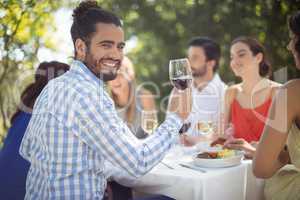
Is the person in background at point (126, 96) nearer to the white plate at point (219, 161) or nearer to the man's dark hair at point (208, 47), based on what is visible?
the man's dark hair at point (208, 47)

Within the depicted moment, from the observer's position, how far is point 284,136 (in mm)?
2061

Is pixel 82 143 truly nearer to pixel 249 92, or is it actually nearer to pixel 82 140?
pixel 82 140

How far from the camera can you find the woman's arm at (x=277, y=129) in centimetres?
206

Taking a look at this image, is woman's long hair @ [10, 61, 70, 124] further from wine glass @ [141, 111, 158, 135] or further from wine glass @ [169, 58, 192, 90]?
wine glass @ [169, 58, 192, 90]

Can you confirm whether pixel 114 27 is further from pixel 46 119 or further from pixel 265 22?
pixel 265 22

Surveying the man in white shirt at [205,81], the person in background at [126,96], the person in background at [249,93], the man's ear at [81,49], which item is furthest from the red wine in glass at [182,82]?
the man in white shirt at [205,81]

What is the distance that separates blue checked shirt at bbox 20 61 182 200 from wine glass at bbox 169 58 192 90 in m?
0.29

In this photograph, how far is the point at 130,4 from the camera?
6.90 meters

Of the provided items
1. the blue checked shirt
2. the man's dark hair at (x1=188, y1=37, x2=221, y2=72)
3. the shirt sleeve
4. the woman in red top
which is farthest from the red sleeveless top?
the shirt sleeve

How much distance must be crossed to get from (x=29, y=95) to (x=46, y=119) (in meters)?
0.79

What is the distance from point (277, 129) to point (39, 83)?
1.57m

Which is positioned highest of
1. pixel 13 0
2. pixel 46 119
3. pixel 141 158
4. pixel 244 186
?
pixel 13 0

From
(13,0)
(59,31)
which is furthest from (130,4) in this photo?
(13,0)

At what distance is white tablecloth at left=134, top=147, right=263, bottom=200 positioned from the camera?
220 cm
